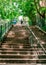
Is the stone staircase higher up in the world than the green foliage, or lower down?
higher up

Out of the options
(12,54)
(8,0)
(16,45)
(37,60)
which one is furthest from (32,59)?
(8,0)

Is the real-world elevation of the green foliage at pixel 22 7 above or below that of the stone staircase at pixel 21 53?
below

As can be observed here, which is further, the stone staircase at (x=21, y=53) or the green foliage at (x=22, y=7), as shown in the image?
the green foliage at (x=22, y=7)

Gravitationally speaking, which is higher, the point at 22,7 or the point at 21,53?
the point at 21,53

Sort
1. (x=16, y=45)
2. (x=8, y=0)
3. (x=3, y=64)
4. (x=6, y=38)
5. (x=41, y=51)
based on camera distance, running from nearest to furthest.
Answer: (x=3, y=64), (x=41, y=51), (x=16, y=45), (x=6, y=38), (x=8, y=0)

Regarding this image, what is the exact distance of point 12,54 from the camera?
1398 cm

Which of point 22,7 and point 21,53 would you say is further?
point 22,7

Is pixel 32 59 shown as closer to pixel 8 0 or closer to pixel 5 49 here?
pixel 5 49

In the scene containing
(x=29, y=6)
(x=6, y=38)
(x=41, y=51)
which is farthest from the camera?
(x=29, y=6)

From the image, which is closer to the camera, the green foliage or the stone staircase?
the stone staircase

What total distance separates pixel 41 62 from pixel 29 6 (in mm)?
21132

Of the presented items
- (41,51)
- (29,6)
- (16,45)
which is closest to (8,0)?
(29,6)

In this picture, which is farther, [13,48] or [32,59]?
[13,48]

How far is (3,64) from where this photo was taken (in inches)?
490
